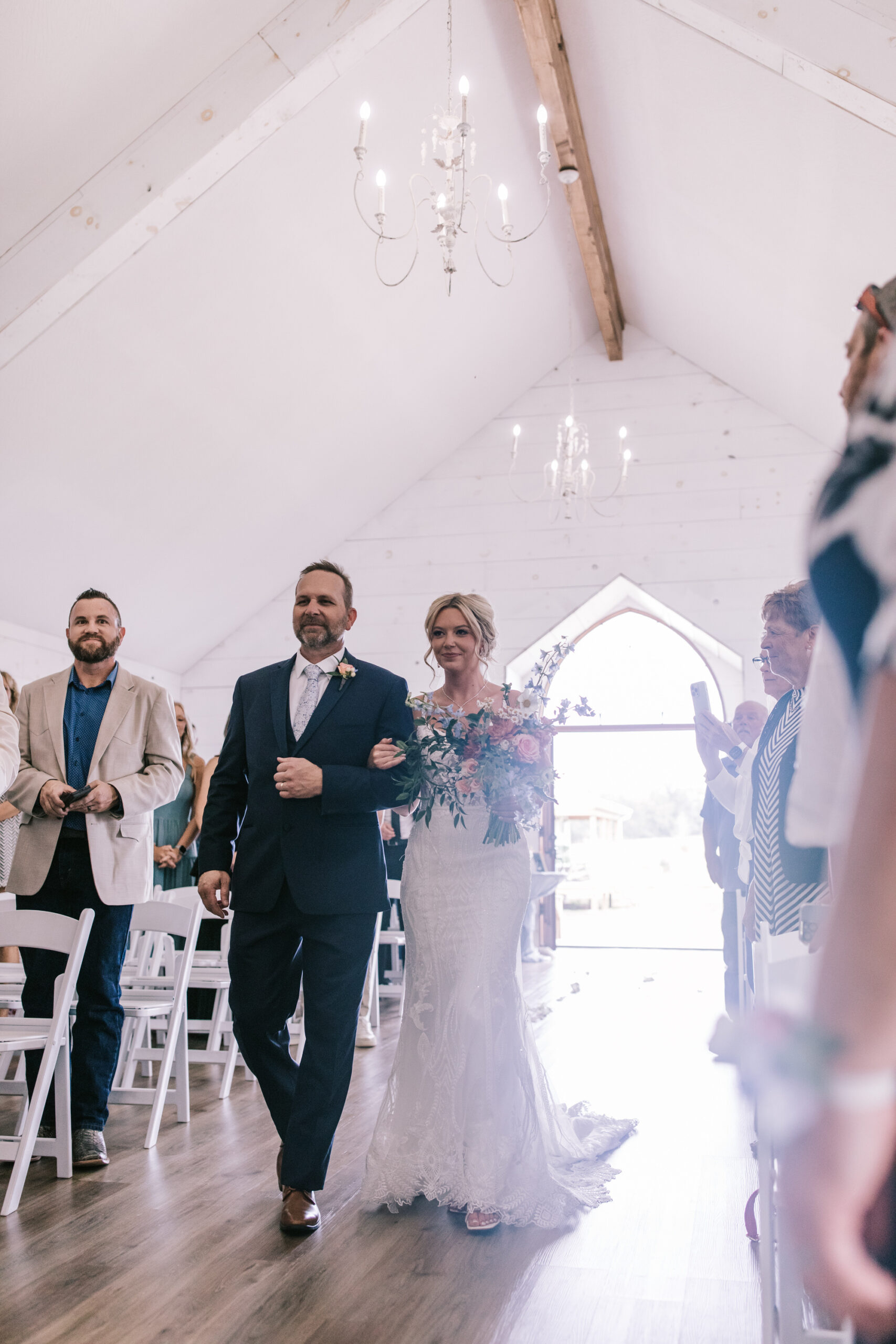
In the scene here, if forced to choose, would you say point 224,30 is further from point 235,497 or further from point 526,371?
point 526,371

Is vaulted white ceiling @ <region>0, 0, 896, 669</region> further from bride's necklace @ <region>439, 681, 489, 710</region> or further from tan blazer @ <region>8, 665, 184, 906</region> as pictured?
bride's necklace @ <region>439, 681, 489, 710</region>

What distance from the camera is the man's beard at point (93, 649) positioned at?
3.67m

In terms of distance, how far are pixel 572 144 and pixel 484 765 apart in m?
5.26

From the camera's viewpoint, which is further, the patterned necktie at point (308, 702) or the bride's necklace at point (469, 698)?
the bride's necklace at point (469, 698)

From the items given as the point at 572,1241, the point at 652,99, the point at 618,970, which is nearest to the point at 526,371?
the point at 652,99

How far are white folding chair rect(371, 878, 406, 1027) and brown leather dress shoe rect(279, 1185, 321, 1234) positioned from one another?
272 centimetres

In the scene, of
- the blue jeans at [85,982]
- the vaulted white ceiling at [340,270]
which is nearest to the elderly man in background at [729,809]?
the blue jeans at [85,982]

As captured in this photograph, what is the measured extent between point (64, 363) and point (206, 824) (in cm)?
381

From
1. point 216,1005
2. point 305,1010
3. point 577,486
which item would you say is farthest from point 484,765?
point 577,486

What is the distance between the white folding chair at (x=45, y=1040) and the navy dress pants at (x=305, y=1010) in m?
0.52

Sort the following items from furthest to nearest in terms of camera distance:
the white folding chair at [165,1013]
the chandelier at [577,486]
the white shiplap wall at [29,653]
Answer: the chandelier at [577,486] → the white shiplap wall at [29,653] → the white folding chair at [165,1013]

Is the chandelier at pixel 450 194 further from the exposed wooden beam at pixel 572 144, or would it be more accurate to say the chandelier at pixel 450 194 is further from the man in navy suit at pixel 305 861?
the man in navy suit at pixel 305 861

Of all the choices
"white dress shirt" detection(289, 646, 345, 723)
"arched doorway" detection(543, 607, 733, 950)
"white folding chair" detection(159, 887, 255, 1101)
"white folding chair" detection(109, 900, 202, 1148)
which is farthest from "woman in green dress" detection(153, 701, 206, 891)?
"arched doorway" detection(543, 607, 733, 950)

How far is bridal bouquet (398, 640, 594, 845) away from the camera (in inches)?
116
